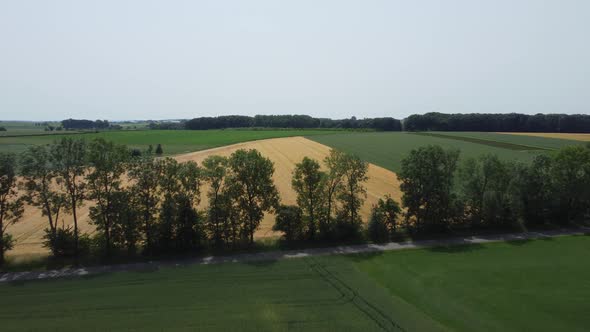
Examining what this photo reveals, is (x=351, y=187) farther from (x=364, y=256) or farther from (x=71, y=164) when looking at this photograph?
(x=71, y=164)

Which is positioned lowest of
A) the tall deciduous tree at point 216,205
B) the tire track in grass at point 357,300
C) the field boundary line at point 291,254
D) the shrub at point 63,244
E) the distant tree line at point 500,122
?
the field boundary line at point 291,254

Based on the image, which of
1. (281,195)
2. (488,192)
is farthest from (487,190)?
(281,195)

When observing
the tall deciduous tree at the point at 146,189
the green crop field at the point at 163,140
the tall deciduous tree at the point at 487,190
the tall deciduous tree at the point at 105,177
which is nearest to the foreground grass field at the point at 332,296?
the tall deciduous tree at the point at 146,189

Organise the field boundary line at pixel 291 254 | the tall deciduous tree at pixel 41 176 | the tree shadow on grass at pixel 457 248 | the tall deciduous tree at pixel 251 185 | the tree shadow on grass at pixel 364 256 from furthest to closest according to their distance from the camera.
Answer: the tall deciduous tree at pixel 251 185 → the tree shadow on grass at pixel 457 248 → the tall deciduous tree at pixel 41 176 → the tree shadow on grass at pixel 364 256 → the field boundary line at pixel 291 254

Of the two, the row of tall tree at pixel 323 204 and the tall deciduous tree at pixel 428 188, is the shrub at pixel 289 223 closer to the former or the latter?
the row of tall tree at pixel 323 204

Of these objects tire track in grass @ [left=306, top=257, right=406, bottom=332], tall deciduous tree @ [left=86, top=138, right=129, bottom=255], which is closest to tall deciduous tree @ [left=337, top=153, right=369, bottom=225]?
tire track in grass @ [left=306, top=257, right=406, bottom=332]

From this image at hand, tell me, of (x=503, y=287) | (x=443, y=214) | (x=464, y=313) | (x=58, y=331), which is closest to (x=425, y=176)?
(x=443, y=214)
